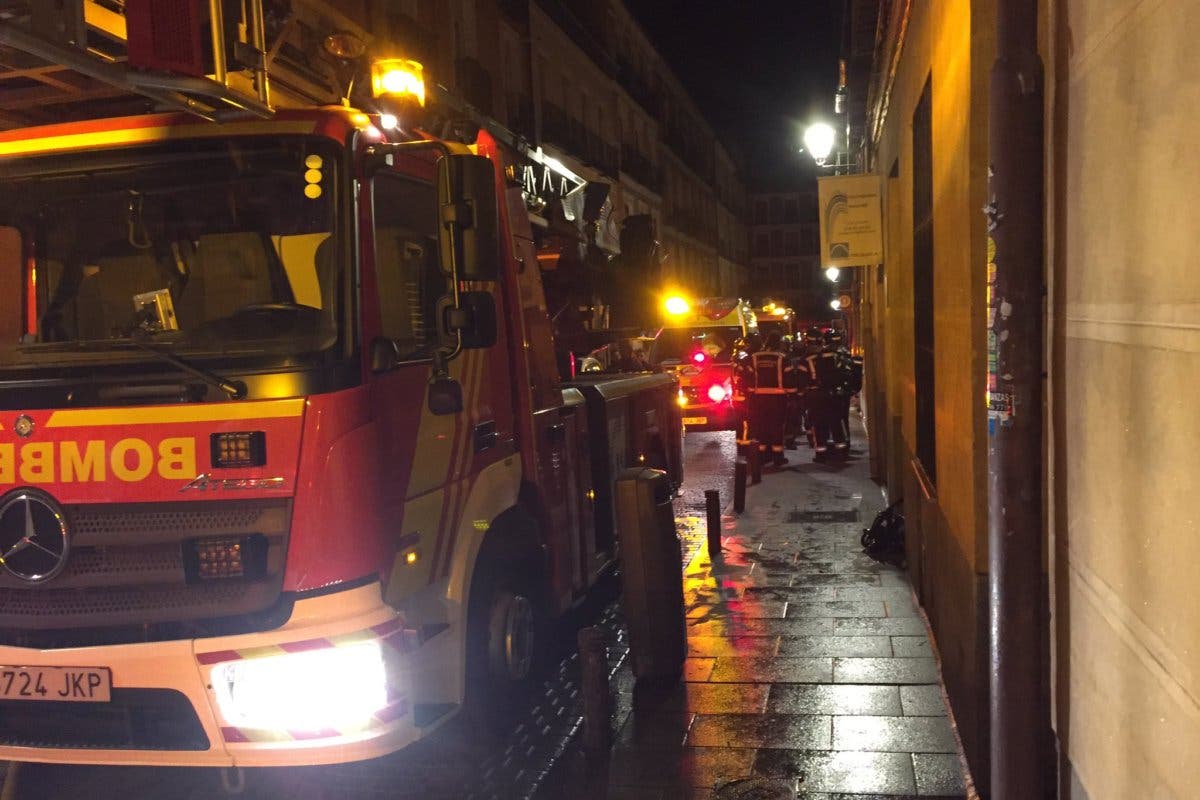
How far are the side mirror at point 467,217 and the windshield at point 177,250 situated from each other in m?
0.44

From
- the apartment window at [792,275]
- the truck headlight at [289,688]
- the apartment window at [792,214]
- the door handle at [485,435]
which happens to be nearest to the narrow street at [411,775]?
the truck headlight at [289,688]

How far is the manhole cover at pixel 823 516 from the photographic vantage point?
1030cm

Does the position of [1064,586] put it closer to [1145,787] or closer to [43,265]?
[1145,787]

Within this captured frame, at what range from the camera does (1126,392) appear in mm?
2357

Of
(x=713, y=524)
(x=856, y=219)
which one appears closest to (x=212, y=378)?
(x=713, y=524)

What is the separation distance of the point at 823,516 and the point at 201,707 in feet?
26.2

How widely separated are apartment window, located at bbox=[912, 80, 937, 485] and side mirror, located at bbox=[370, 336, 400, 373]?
3.95 metres

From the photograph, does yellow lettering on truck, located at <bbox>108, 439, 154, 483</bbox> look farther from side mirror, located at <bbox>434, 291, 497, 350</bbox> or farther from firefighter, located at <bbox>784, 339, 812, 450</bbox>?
firefighter, located at <bbox>784, 339, 812, 450</bbox>

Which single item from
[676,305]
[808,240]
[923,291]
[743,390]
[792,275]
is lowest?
[743,390]

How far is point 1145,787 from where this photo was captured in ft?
7.55

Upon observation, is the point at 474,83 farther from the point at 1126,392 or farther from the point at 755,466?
the point at 1126,392

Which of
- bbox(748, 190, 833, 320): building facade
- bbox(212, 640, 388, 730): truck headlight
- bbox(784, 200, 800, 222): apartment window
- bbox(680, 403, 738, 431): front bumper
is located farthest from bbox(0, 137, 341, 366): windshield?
bbox(784, 200, 800, 222): apartment window

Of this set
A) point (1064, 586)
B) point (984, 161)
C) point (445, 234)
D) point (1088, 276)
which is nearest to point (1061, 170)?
point (1088, 276)

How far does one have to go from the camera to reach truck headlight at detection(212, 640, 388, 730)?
11.3ft
